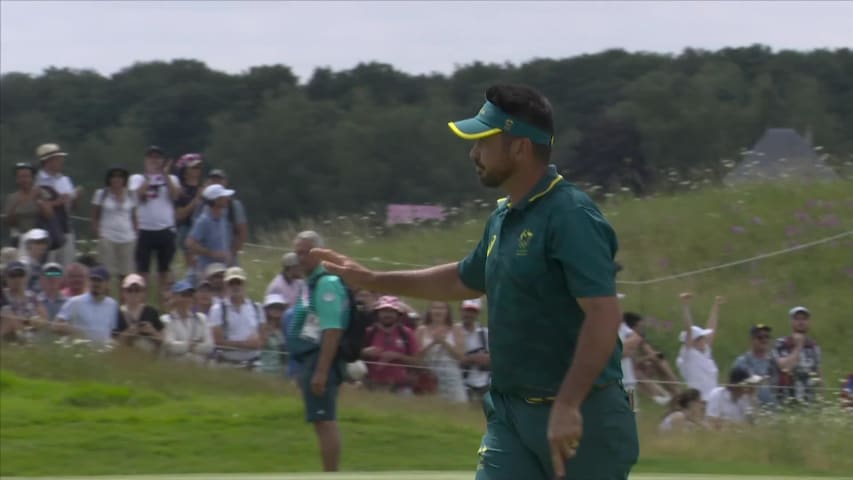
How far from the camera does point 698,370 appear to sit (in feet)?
44.5

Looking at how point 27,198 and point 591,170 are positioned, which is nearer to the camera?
point 27,198

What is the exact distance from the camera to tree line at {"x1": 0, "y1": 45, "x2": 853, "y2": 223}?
3691 centimetres

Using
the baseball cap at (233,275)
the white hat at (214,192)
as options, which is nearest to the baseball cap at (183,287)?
the baseball cap at (233,275)

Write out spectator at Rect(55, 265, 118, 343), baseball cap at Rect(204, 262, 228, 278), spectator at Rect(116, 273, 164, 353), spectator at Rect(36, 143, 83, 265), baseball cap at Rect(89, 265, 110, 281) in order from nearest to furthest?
baseball cap at Rect(89, 265, 110, 281) < spectator at Rect(55, 265, 118, 343) < spectator at Rect(116, 273, 164, 353) < baseball cap at Rect(204, 262, 228, 278) < spectator at Rect(36, 143, 83, 265)

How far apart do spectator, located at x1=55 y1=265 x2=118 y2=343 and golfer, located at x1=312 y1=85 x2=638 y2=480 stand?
812 cm

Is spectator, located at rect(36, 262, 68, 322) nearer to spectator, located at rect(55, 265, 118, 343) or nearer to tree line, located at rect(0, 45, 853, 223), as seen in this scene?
spectator, located at rect(55, 265, 118, 343)

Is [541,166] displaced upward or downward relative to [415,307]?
upward

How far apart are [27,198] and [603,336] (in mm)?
10315

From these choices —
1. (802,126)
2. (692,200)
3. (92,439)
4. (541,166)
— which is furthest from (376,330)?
(802,126)

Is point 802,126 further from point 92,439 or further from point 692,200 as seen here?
point 92,439

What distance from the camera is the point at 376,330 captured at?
42.3 ft

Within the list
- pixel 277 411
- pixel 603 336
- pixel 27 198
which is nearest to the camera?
pixel 603 336

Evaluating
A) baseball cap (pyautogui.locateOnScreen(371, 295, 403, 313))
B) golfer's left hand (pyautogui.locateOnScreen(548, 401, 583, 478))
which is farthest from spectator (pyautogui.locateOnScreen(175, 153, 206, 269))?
golfer's left hand (pyautogui.locateOnScreen(548, 401, 583, 478))

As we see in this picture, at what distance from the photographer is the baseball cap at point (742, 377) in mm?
13102
